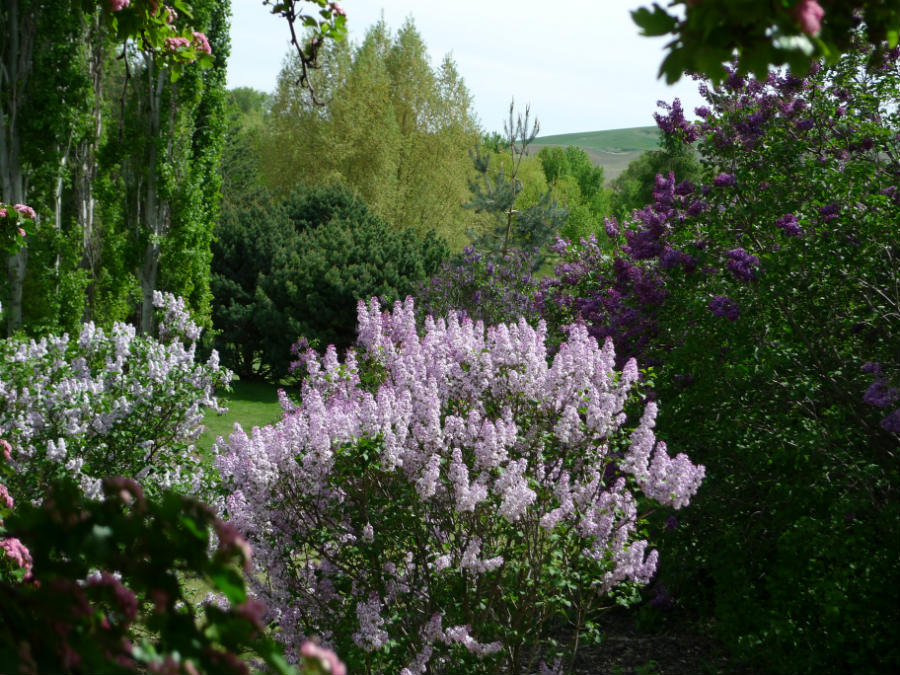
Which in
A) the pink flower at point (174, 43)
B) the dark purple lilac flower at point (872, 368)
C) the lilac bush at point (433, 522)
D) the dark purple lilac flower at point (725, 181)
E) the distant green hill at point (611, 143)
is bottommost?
the lilac bush at point (433, 522)

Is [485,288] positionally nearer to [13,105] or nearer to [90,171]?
[90,171]

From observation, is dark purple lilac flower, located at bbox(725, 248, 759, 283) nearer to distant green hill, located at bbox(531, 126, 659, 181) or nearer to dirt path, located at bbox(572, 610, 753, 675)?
dirt path, located at bbox(572, 610, 753, 675)

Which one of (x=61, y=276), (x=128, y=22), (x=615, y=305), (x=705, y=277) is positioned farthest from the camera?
(x=61, y=276)

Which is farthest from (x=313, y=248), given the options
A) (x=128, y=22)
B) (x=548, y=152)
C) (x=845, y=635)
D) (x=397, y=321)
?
(x=548, y=152)

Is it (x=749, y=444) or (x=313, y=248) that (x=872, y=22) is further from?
(x=313, y=248)

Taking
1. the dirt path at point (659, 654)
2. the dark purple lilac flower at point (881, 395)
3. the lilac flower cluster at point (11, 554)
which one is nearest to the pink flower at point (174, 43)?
the lilac flower cluster at point (11, 554)

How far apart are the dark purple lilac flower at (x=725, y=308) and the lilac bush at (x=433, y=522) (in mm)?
1123

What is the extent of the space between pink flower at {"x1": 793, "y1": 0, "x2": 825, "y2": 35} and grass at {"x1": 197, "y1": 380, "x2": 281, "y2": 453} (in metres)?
9.25

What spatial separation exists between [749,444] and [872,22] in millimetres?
3539

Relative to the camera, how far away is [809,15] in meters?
1.33

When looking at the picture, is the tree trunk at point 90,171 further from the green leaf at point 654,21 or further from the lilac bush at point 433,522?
the green leaf at point 654,21

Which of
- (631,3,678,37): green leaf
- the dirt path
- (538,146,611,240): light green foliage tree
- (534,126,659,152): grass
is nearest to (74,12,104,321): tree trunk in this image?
the dirt path

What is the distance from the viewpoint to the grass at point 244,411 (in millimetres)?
11156

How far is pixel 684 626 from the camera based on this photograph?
219 inches
